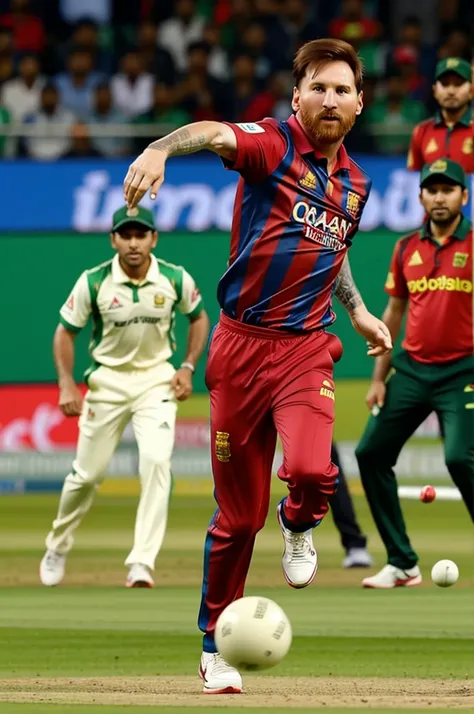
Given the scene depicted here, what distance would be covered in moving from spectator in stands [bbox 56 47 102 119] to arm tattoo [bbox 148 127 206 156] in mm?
11774

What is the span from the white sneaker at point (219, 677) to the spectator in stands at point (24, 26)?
12665mm

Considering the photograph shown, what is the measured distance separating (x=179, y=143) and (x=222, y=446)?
1.39m

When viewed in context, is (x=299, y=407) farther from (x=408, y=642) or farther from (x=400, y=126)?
(x=400, y=126)

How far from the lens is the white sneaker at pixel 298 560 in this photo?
21.3ft

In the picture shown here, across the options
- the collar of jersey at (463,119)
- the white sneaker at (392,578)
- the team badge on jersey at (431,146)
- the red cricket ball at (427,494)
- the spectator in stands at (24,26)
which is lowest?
the white sneaker at (392,578)

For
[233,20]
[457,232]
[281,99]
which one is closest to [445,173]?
[457,232]

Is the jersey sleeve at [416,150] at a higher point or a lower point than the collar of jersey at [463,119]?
lower

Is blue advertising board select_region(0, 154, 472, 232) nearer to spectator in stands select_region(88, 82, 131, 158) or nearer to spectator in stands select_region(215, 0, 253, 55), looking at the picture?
spectator in stands select_region(88, 82, 131, 158)

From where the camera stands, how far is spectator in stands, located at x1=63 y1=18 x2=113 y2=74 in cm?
1784

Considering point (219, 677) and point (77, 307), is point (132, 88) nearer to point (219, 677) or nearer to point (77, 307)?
point (77, 307)

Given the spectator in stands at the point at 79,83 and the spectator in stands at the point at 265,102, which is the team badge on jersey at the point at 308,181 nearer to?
the spectator in stands at the point at 265,102

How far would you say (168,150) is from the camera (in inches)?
221

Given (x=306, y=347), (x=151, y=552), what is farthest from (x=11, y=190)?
(x=306, y=347)

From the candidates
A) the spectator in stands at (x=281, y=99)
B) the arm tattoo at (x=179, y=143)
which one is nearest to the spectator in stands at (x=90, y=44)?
the spectator in stands at (x=281, y=99)
